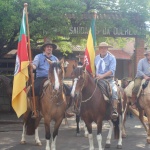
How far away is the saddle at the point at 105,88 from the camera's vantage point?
297 inches

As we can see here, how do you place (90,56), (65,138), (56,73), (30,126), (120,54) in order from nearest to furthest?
(56,73) < (90,56) < (30,126) < (65,138) < (120,54)

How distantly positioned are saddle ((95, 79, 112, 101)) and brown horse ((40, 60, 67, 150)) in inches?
37.1

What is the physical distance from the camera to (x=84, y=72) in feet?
22.9

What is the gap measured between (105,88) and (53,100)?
1.36 metres

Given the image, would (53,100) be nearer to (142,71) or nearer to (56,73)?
(56,73)

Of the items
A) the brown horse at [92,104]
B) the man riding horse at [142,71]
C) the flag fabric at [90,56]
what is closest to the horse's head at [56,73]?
the brown horse at [92,104]

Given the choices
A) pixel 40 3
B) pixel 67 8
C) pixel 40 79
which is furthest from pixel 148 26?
pixel 40 79

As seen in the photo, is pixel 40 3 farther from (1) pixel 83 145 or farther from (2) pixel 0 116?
(2) pixel 0 116

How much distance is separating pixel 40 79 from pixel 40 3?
3.00 meters

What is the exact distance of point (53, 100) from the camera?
7258 mm

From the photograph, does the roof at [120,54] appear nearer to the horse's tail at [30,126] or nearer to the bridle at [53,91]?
the horse's tail at [30,126]

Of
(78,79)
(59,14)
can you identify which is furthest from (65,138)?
(59,14)

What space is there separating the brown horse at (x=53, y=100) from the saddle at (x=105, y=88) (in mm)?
943

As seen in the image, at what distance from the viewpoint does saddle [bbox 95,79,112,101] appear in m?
7.54
